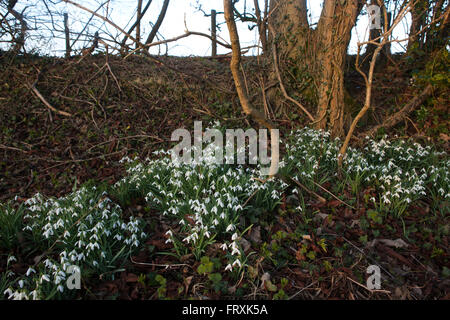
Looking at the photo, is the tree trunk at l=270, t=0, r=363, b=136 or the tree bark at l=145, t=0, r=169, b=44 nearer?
the tree trunk at l=270, t=0, r=363, b=136

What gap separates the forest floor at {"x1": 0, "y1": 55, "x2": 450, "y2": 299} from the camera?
234 cm

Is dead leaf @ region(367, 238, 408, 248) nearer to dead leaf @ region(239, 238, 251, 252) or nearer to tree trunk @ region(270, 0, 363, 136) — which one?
dead leaf @ region(239, 238, 251, 252)

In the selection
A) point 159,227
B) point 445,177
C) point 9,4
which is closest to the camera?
point 159,227

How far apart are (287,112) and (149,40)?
496 cm

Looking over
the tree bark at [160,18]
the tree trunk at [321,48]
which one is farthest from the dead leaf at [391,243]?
the tree bark at [160,18]

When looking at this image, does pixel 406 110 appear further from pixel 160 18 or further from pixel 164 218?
pixel 160 18

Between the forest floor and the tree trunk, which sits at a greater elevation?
the tree trunk

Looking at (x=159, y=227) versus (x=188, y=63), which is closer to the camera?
(x=159, y=227)

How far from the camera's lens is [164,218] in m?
3.13

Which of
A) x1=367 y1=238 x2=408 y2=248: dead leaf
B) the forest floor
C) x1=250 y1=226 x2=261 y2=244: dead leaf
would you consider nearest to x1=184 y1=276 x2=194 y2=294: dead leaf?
the forest floor

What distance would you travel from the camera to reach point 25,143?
224 inches

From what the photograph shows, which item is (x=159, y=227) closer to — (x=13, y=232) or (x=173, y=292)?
(x=173, y=292)

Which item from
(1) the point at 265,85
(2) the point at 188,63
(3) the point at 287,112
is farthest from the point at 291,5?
(2) the point at 188,63

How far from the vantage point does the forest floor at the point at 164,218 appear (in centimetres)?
234
